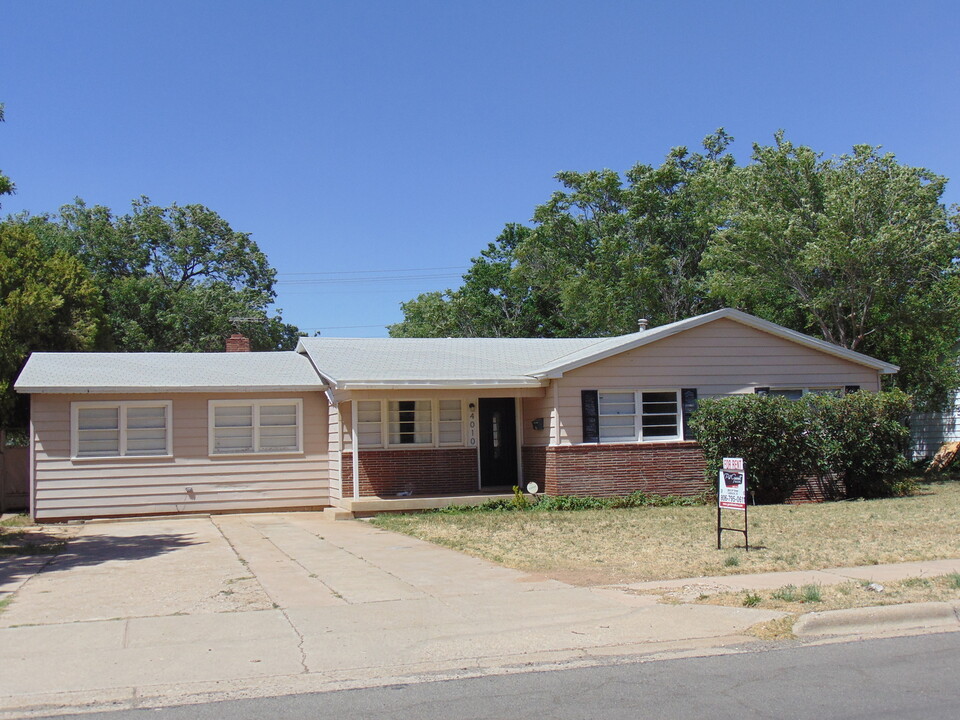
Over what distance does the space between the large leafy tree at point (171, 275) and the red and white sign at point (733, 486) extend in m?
32.5

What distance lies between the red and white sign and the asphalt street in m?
4.67

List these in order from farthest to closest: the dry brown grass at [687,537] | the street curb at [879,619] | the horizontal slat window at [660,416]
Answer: the horizontal slat window at [660,416]
the dry brown grass at [687,537]
the street curb at [879,619]

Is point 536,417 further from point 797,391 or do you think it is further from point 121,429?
point 121,429

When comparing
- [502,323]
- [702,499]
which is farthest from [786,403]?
[502,323]

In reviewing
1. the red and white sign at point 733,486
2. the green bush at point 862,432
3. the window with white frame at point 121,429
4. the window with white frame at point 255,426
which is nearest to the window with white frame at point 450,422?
the window with white frame at point 255,426

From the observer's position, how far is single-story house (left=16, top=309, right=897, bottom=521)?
1883 centimetres

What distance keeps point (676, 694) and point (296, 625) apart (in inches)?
143

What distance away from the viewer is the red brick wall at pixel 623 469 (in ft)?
61.9

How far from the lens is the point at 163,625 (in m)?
8.35

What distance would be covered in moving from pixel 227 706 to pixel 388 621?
2.46 m

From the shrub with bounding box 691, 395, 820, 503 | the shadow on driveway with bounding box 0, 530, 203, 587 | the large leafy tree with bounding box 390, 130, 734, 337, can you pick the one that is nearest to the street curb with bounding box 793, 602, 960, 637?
the shadow on driveway with bounding box 0, 530, 203, 587

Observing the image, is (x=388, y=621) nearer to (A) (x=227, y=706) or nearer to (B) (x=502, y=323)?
(A) (x=227, y=706)

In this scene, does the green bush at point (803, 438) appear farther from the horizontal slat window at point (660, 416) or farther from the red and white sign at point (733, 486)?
the red and white sign at point (733, 486)

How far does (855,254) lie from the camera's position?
23516 mm
